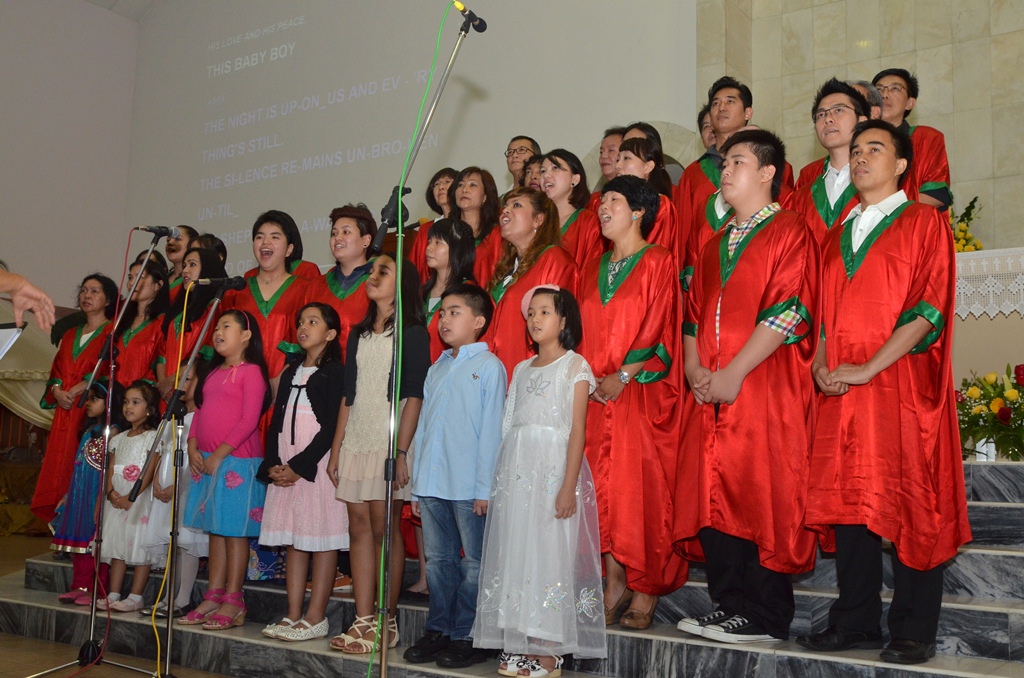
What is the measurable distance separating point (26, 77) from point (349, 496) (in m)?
7.75

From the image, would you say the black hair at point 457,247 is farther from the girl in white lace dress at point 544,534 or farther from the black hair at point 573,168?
the girl in white lace dress at point 544,534

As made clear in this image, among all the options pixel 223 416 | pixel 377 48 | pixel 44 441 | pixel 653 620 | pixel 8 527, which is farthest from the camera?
pixel 44 441

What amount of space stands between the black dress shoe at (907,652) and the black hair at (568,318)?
1.28 meters

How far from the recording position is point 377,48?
8070 mm

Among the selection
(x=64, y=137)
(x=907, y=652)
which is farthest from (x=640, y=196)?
(x=64, y=137)

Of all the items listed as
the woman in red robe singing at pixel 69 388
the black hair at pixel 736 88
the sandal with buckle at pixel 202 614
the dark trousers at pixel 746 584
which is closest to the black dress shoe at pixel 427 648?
the dark trousers at pixel 746 584

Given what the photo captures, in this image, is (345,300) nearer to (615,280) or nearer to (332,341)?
(332,341)

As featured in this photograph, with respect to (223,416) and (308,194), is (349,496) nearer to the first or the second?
(223,416)

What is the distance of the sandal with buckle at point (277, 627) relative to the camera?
12.6 feet

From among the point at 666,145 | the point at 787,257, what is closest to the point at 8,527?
the point at 666,145

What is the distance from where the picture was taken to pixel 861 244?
3.02m

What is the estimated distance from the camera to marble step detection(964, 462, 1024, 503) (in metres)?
3.68

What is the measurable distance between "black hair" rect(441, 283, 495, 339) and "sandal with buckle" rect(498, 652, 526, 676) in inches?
44.9

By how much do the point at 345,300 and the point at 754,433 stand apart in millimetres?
2181
